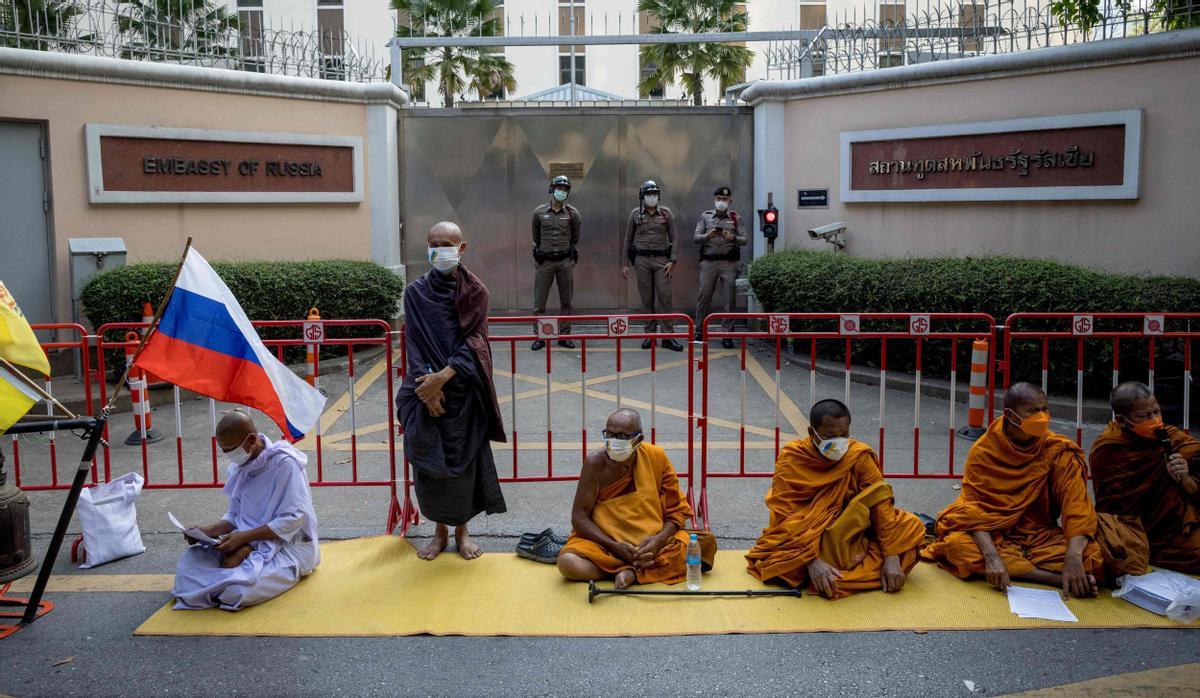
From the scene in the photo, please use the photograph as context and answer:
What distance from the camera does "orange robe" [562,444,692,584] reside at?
547 cm

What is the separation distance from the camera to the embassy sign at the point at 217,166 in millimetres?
11141

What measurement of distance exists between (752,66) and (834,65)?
12.0 metres

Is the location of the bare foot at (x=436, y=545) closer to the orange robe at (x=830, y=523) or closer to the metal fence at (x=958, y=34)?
the orange robe at (x=830, y=523)

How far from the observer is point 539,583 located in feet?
18.1

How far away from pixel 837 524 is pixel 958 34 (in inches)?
333

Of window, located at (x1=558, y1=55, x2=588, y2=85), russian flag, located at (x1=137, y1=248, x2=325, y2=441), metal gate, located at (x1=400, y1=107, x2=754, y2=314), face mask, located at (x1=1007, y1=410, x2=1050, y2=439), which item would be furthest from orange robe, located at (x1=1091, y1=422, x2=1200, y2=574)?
window, located at (x1=558, y1=55, x2=588, y2=85)

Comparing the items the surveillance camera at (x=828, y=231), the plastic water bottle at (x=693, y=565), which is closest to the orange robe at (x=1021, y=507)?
the plastic water bottle at (x=693, y=565)

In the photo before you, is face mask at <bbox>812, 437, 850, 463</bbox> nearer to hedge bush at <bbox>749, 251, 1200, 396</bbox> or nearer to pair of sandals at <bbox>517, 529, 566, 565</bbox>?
pair of sandals at <bbox>517, 529, 566, 565</bbox>

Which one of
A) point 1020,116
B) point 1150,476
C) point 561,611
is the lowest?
point 561,611

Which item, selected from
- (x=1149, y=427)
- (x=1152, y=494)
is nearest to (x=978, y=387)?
(x=1152, y=494)

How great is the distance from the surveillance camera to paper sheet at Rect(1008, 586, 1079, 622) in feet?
25.7

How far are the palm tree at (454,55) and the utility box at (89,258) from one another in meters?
7.55

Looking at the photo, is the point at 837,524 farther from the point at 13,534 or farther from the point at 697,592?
the point at 13,534

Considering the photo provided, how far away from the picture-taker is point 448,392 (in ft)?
18.5
